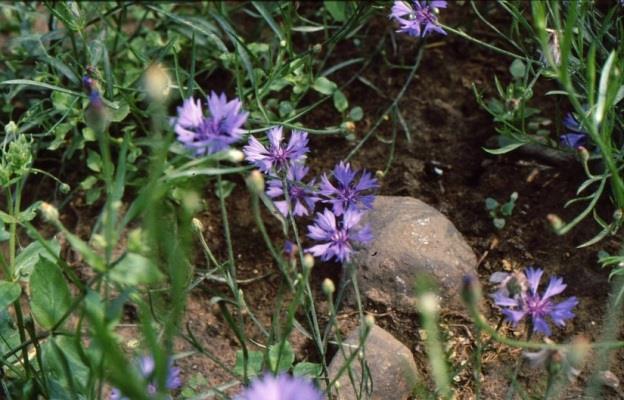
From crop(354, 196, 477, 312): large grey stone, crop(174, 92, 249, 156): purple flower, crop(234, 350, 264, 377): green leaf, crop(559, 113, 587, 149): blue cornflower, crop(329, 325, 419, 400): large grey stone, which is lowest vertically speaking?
crop(329, 325, 419, 400): large grey stone

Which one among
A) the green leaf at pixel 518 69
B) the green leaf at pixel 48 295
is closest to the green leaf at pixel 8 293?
the green leaf at pixel 48 295

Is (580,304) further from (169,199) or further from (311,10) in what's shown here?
(311,10)

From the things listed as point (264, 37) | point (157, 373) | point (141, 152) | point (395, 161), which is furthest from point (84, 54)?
point (157, 373)

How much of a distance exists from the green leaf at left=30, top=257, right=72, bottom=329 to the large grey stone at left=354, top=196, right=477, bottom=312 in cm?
61

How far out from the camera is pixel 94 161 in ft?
7.25

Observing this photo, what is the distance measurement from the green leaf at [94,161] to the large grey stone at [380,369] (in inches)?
30.4

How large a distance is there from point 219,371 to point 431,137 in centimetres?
80

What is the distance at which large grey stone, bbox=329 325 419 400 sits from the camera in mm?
1746

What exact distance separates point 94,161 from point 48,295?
66cm

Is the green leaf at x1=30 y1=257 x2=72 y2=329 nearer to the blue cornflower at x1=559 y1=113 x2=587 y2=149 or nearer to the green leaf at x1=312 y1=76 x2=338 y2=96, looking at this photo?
the green leaf at x1=312 y1=76 x2=338 y2=96

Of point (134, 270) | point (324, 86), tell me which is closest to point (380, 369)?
point (134, 270)

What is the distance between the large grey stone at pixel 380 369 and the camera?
1.75 metres

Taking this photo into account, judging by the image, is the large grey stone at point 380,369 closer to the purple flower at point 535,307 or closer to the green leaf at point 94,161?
the purple flower at point 535,307

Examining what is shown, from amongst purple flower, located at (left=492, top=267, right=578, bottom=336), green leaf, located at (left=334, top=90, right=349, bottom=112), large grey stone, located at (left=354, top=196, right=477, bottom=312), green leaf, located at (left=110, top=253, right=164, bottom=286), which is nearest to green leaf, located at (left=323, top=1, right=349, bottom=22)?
green leaf, located at (left=334, top=90, right=349, bottom=112)
